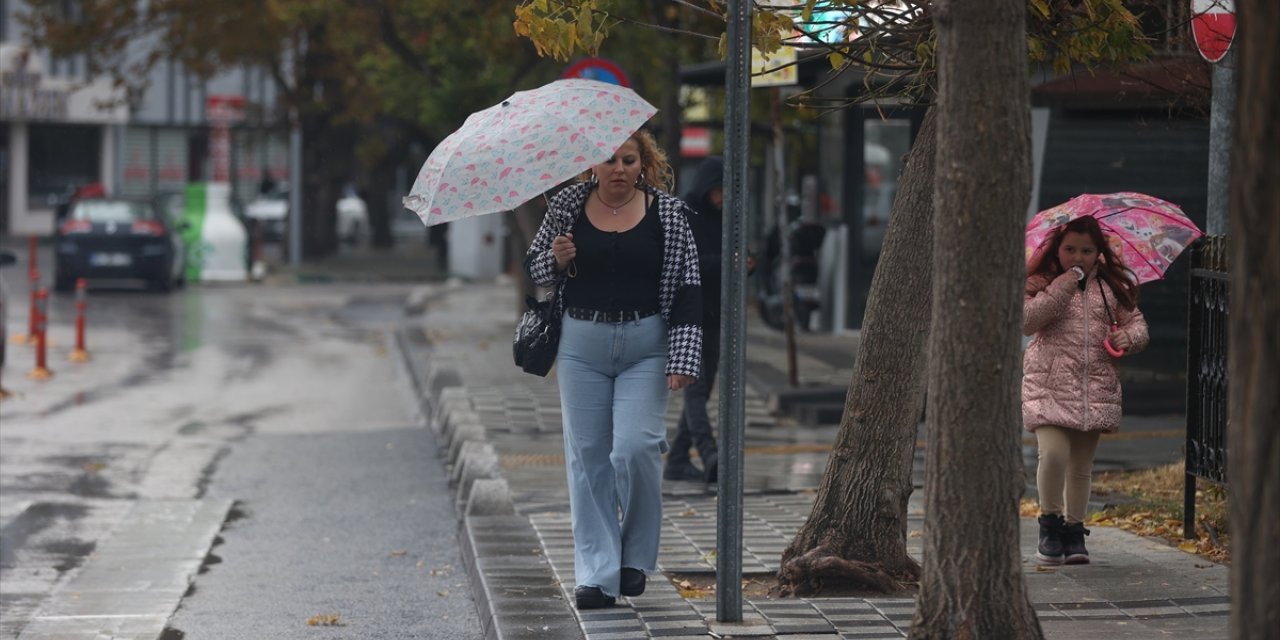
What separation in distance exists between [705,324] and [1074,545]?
268 centimetres

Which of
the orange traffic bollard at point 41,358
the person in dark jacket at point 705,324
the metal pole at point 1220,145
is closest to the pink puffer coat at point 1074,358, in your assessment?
the metal pole at point 1220,145

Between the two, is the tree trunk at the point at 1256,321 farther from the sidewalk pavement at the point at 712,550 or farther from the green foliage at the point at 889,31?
the green foliage at the point at 889,31

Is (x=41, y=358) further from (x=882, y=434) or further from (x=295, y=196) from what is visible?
(x=295, y=196)

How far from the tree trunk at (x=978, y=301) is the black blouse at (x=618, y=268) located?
1825mm

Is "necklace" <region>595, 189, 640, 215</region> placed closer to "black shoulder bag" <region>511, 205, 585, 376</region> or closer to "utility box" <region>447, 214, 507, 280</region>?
"black shoulder bag" <region>511, 205, 585, 376</region>

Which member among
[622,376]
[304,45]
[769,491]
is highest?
[304,45]

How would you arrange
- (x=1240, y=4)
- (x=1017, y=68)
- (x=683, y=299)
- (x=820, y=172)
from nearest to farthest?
1. (x=1240, y=4)
2. (x=1017, y=68)
3. (x=683, y=299)
4. (x=820, y=172)

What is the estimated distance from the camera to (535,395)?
1443cm

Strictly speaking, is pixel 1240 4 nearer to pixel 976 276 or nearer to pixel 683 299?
pixel 976 276

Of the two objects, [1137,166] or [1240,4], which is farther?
[1137,166]

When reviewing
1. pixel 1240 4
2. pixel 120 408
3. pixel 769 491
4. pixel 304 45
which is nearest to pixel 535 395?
pixel 120 408

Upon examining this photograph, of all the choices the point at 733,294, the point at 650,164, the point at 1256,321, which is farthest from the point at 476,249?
the point at 1256,321

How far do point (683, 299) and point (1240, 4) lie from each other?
3334 millimetres

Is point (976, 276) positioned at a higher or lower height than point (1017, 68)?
lower
